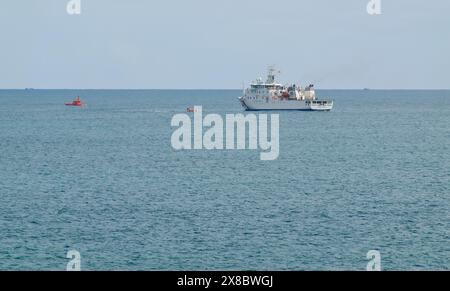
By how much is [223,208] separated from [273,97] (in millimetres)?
124456

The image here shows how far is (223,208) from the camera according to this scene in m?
48.3

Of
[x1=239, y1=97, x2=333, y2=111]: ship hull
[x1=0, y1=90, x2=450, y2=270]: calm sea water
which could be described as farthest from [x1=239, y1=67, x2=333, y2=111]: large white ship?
[x1=0, y1=90, x2=450, y2=270]: calm sea water

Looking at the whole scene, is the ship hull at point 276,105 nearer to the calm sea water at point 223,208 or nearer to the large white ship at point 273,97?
the large white ship at point 273,97

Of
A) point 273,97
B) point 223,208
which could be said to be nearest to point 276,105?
point 273,97

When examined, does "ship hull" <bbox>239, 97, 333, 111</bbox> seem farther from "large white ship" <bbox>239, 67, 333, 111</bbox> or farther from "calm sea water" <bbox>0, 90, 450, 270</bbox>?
"calm sea water" <bbox>0, 90, 450, 270</bbox>

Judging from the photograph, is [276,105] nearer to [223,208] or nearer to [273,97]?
[273,97]

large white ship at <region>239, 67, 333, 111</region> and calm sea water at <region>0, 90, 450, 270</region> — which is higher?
large white ship at <region>239, 67, 333, 111</region>

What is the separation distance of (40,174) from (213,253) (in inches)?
1380

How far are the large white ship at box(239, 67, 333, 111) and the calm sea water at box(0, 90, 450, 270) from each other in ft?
249

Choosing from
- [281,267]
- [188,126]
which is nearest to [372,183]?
[281,267]

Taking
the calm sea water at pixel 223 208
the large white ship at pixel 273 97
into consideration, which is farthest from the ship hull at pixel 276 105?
the calm sea water at pixel 223 208

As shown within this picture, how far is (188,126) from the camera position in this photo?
148250 millimetres

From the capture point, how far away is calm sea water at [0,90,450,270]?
35.9 metres
